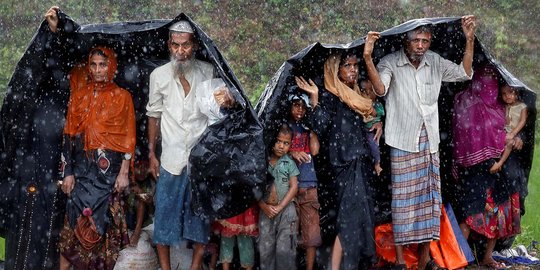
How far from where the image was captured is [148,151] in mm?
6406

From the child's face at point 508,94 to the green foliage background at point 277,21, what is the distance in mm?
6956

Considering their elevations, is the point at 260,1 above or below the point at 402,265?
above

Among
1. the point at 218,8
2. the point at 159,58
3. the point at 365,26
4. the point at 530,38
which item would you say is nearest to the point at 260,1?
the point at 218,8

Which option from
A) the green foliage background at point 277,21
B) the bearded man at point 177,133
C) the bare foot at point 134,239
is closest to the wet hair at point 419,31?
the bearded man at point 177,133

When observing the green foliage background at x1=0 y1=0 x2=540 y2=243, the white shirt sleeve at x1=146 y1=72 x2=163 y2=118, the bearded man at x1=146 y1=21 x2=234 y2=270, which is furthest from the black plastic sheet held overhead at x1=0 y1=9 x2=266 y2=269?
the green foliage background at x1=0 y1=0 x2=540 y2=243

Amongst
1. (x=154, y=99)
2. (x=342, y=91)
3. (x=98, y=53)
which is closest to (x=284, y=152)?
(x=342, y=91)

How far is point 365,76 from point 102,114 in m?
2.24

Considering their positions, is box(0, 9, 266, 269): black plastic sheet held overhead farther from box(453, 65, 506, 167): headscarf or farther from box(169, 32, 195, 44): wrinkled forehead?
box(453, 65, 506, 167): headscarf

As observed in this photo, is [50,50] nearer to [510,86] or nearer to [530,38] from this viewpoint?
[510,86]

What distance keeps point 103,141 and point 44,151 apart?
1.72ft

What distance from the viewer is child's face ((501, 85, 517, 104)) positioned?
6641mm

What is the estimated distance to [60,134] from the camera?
612 centimetres

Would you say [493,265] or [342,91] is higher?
[342,91]

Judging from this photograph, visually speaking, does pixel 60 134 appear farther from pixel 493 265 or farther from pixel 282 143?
pixel 493 265
